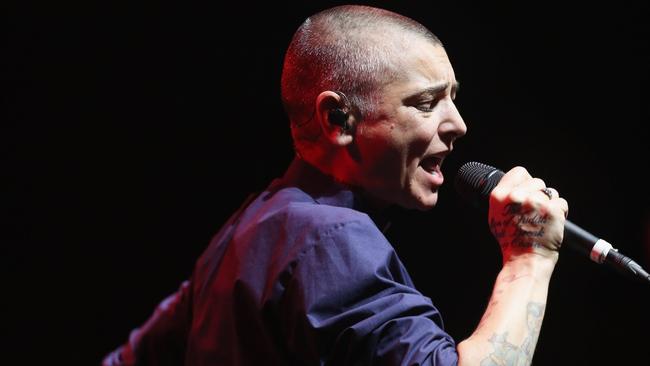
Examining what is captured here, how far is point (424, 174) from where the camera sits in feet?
4.75

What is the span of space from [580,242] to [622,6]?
1319 mm

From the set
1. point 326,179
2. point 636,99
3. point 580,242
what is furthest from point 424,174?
point 636,99

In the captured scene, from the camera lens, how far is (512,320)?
3.78 ft

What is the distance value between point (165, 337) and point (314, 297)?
852 mm

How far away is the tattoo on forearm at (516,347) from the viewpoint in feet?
3.61

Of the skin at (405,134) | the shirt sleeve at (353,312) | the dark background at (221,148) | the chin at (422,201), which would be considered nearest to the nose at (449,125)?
the skin at (405,134)

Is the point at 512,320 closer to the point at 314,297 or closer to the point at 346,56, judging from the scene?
the point at 314,297

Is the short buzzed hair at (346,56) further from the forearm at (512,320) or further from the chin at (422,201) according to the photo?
the forearm at (512,320)

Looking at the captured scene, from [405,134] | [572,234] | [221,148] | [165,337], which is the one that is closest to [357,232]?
[405,134]

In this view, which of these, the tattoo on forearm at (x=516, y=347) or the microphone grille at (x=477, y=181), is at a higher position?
the microphone grille at (x=477, y=181)

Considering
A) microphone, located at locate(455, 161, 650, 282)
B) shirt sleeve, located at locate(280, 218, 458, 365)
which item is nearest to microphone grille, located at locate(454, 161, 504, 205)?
microphone, located at locate(455, 161, 650, 282)

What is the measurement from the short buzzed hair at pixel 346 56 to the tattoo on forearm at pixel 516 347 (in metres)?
0.53

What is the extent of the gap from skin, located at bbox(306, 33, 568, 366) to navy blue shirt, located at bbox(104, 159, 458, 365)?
8cm

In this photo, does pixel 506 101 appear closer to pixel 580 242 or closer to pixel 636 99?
pixel 636 99
